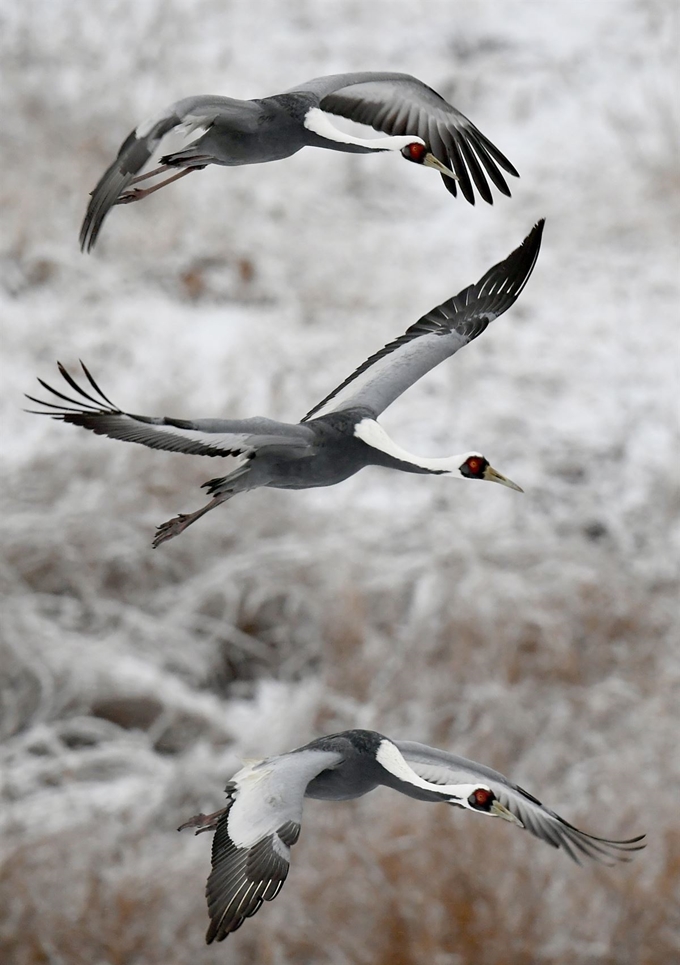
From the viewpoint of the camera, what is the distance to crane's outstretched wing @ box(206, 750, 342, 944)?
63 centimetres

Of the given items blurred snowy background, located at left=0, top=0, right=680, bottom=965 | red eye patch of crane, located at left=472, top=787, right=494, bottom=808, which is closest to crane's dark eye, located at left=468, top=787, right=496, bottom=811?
red eye patch of crane, located at left=472, top=787, right=494, bottom=808

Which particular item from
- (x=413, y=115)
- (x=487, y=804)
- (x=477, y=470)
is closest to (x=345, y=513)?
(x=413, y=115)

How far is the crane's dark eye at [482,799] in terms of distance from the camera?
2.17ft

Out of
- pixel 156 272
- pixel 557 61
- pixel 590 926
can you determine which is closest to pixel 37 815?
pixel 590 926

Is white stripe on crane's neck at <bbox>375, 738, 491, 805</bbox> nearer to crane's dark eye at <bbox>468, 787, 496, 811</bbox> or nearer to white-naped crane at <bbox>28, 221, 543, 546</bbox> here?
crane's dark eye at <bbox>468, 787, 496, 811</bbox>

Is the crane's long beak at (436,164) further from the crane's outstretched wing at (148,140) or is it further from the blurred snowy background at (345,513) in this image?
the blurred snowy background at (345,513)

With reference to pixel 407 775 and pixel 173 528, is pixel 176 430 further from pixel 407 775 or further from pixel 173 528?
pixel 407 775

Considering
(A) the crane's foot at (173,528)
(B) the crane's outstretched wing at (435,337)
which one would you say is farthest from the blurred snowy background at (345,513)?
(A) the crane's foot at (173,528)

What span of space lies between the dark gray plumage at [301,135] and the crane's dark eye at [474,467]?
0.15m

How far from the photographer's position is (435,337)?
1021 mm

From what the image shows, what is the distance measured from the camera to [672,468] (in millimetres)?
5438

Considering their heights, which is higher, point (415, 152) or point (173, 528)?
point (415, 152)

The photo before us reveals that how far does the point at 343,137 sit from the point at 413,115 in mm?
205

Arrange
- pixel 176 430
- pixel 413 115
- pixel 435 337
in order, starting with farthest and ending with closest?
pixel 435 337 < pixel 413 115 < pixel 176 430
